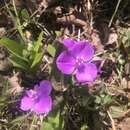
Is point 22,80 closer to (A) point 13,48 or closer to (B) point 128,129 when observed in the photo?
(A) point 13,48

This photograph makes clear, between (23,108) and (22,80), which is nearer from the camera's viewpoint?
(23,108)

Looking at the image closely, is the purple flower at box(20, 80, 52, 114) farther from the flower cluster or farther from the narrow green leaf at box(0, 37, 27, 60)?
the narrow green leaf at box(0, 37, 27, 60)

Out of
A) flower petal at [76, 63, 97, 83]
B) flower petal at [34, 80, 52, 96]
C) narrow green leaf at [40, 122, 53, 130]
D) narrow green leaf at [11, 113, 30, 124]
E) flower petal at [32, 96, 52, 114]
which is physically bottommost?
narrow green leaf at [40, 122, 53, 130]

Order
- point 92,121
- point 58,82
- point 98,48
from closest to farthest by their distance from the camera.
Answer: point 58,82
point 92,121
point 98,48

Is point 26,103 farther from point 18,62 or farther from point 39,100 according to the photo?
point 18,62

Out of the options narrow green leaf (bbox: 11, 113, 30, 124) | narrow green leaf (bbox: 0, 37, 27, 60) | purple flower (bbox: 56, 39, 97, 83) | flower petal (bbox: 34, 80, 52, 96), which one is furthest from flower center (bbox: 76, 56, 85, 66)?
narrow green leaf (bbox: 11, 113, 30, 124)

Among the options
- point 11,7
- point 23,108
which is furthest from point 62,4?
point 23,108
